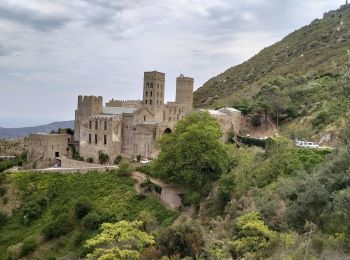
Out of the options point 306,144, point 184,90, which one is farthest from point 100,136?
point 306,144

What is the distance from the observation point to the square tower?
59.3 m

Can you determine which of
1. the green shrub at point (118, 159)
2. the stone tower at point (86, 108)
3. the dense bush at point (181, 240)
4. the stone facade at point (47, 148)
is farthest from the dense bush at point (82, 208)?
the dense bush at point (181, 240)

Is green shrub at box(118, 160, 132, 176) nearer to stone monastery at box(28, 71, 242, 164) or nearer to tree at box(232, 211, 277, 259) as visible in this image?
A: stone monastery at box(28, 71, 242, 164)

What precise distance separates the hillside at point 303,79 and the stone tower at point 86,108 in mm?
19543

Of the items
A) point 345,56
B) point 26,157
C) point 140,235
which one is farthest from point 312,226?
point 345,56

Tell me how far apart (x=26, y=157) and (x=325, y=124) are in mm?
37903

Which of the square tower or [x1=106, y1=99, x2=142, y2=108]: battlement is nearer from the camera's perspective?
the square tower

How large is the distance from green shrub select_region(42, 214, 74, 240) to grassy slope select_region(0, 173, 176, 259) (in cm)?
49

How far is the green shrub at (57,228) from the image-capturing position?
3953 cm

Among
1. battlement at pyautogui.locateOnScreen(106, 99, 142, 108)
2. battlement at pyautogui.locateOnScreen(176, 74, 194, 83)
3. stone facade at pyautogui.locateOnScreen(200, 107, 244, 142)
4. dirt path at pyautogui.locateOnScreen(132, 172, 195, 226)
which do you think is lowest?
dirt path at pyautogui.locateOnScreen(132, 172, 195, 226)

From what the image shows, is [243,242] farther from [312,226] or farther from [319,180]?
[319,180]

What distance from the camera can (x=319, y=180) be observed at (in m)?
23.1

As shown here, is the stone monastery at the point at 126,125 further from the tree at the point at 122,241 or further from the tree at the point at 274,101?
the tree at the point at 122,241

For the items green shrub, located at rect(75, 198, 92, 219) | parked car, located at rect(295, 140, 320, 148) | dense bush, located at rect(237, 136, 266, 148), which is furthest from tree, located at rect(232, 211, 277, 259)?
dense bush, located at rect(237, 136, 266, 148)
